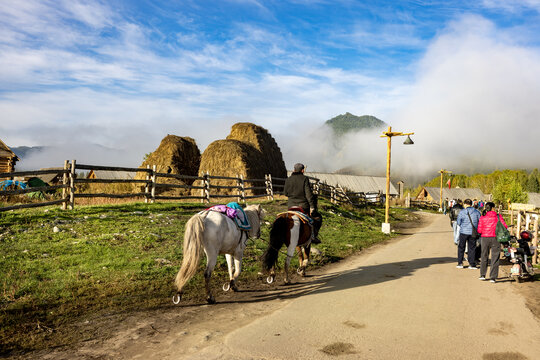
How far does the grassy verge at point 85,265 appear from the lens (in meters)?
5.76

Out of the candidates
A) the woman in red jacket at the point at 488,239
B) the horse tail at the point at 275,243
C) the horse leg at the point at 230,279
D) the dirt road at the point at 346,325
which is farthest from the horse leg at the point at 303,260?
the woman in red jacket at the point at 488,239

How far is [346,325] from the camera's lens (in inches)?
218

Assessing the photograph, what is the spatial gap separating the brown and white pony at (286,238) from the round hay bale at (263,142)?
1808 cm

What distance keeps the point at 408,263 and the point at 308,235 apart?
3.78 meters

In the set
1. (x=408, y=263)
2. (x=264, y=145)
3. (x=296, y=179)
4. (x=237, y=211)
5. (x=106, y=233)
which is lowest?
(x=408, y=263)

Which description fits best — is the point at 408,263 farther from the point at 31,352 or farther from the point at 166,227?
the point at 31,352

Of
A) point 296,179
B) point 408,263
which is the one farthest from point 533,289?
point 296,179

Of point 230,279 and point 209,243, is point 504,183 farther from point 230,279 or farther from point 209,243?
point 209,243

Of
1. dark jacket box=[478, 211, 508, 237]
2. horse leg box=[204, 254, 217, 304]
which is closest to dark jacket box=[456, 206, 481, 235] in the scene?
dark jacket box=[478, 211, 508, 237]

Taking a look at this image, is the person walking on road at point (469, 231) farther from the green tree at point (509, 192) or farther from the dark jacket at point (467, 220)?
the green tree at point (509, 192)

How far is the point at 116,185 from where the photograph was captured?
2244 centimetres

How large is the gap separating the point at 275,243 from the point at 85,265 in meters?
4.08

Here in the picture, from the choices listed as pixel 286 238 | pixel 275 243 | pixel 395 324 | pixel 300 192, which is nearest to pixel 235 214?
pixel 275 243

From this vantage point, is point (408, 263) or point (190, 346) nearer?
point (190, 346)
